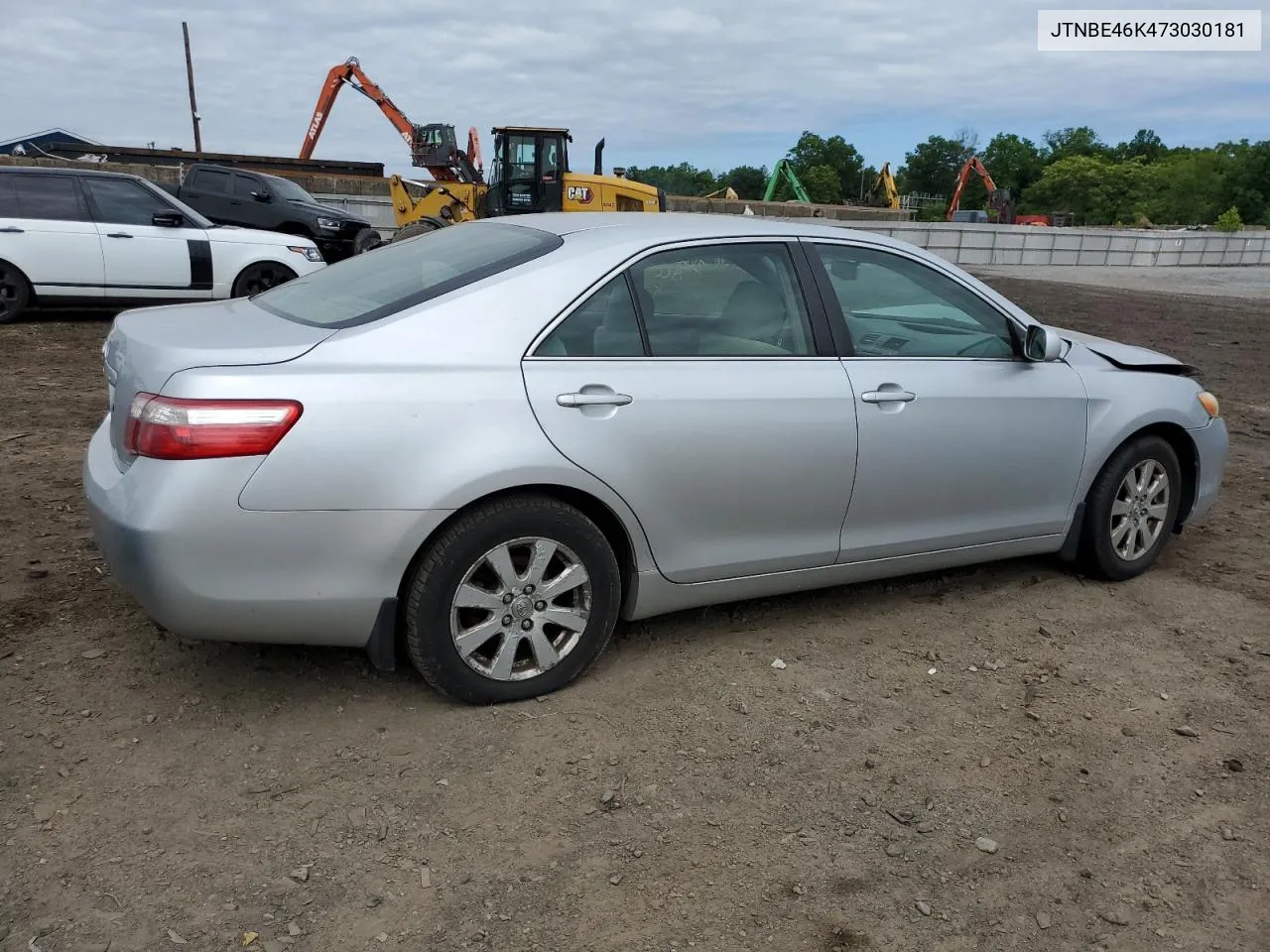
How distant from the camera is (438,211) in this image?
21203 millimetres

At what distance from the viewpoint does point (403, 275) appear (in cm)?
371

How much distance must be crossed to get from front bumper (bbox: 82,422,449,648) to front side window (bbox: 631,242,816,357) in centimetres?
106

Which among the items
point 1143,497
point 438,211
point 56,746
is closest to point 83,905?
point 56,746

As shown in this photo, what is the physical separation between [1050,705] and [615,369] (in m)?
1.84

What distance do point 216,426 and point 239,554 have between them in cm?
36

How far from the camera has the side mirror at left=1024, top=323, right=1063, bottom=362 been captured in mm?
4207

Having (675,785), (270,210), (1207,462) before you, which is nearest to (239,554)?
(675,785)

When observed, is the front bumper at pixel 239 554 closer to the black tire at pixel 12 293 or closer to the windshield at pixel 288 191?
the black tire at pixel 12 293

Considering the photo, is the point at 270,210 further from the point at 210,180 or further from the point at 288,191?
the point at 210,180

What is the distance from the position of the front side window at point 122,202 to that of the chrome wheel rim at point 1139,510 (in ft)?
31.4

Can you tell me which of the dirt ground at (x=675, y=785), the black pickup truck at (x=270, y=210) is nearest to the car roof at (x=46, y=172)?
the black pickup truck at (x=270, y=210)

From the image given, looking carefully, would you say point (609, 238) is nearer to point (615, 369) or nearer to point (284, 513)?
point (615, 369)

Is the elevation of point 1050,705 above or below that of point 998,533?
below

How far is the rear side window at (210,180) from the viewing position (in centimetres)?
1731
